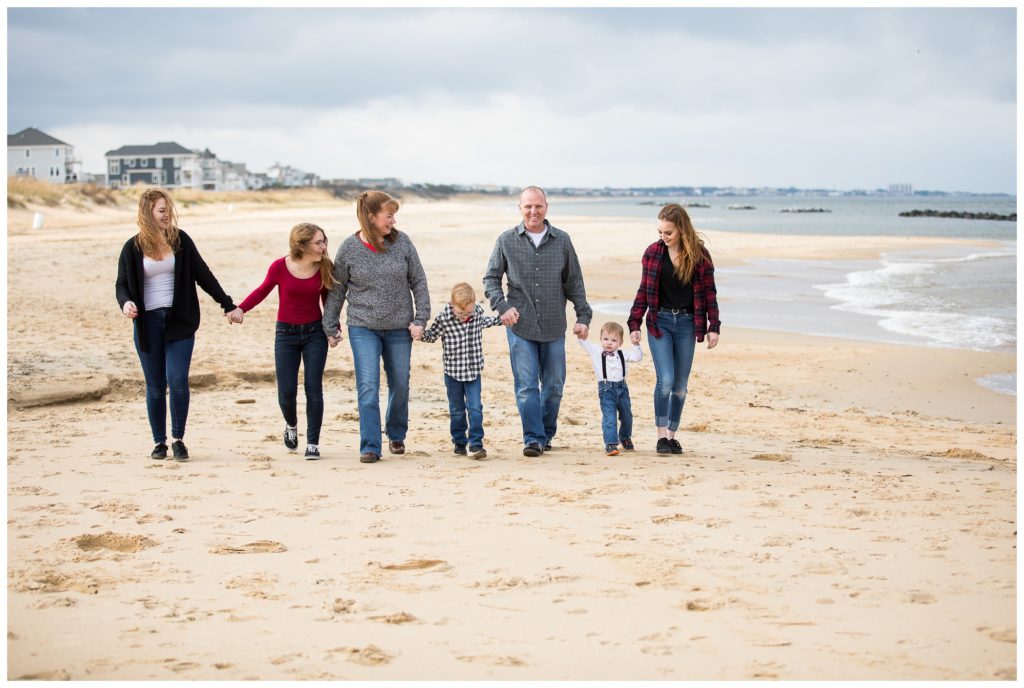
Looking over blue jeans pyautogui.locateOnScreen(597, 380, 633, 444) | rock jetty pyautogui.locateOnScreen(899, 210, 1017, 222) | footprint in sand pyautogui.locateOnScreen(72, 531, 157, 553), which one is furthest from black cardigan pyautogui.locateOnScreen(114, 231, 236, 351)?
rock jetty pyautogui.locateOnScreen(899, 210, 1017, 222)

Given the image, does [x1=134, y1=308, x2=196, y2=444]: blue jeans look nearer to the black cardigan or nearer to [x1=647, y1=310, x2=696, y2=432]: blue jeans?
the black cardigan

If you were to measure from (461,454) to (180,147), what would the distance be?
4279 inches

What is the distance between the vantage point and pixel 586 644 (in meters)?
3.78

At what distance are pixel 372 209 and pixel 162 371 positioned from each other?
1.67 m

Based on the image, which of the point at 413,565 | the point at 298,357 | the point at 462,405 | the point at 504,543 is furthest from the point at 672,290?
the point at 413,565

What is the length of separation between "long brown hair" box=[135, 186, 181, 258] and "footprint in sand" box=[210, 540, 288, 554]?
96.7 inches

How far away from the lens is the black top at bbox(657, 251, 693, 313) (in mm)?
6965

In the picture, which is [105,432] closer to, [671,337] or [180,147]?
[671,337]

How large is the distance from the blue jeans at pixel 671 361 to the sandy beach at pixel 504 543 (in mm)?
365

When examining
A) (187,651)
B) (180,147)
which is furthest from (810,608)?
(180,147)

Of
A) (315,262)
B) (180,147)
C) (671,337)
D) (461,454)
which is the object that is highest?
(180,147)

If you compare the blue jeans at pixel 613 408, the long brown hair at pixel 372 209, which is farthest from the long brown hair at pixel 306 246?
the blue jeans at pixel 613 408

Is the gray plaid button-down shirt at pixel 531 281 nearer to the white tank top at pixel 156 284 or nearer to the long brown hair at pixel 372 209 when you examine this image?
the long brown hair at pixel 372 209

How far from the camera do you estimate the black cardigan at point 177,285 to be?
21.6 feet
